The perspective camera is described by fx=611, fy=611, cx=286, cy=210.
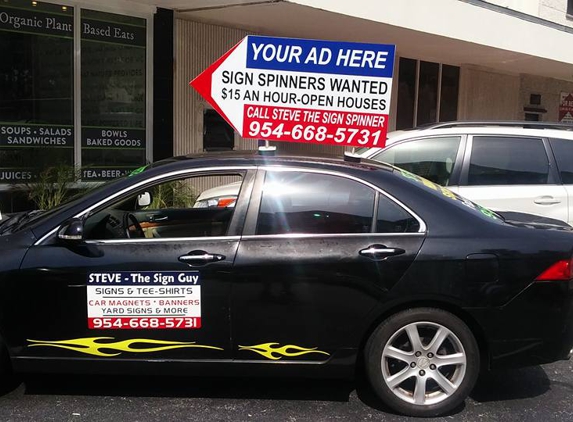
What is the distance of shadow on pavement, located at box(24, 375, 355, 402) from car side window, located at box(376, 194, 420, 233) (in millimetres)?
1151

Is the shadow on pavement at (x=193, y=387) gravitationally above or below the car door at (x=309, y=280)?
below

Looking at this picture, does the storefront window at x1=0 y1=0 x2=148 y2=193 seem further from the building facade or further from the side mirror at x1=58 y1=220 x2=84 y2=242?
the side mirror at x1=58 y1=220 x2=84 y2=242

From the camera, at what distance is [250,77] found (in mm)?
4906

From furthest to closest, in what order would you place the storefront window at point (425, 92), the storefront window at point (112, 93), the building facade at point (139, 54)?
the storefront window at point (425, 92) → the storefront window at point (112, 93) → the building facade at point (139, 54)

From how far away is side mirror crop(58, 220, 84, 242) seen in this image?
11.4 ft

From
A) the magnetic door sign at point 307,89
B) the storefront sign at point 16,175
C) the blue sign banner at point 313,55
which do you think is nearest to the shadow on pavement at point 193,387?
the magnetic door sign at point 307,89

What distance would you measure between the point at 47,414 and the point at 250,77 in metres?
2.85

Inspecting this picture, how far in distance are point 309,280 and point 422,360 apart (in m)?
0.82

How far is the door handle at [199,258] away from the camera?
11.7 ft

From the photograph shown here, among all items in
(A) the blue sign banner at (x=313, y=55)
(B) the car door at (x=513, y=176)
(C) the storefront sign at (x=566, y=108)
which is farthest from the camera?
(C) the storefront sign at (x=566, y=108)

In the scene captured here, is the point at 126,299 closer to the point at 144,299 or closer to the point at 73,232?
the point at 144,299

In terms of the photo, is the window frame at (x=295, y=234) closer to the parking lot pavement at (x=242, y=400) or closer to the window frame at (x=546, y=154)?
the parking lot pavement at (x=242, y=400)

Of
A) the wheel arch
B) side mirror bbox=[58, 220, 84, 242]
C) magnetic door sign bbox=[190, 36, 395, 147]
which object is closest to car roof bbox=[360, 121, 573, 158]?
magnetic door sign bbox=[190, 36, 395, 147]

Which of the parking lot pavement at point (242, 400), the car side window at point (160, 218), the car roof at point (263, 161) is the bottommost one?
the parking lot pavement at point (242, 400)
